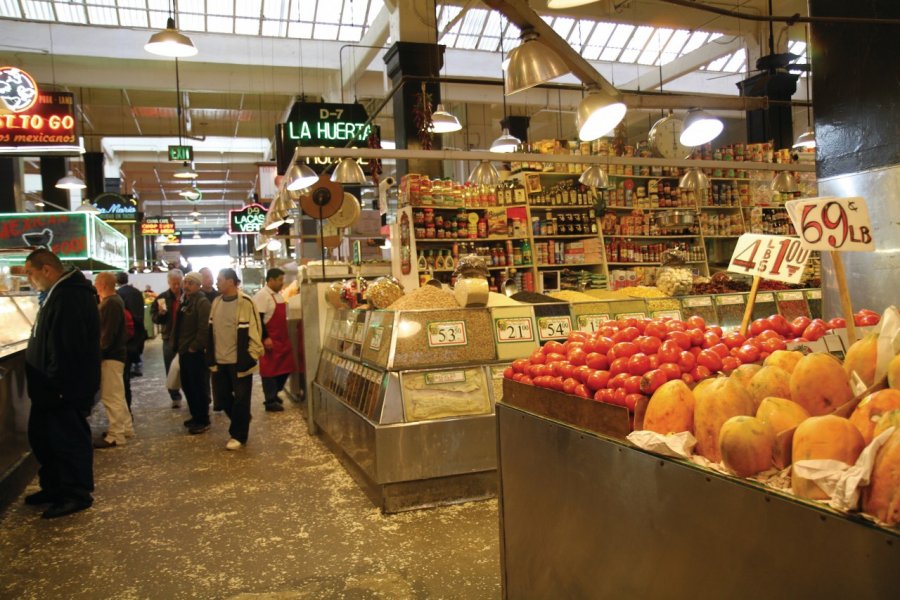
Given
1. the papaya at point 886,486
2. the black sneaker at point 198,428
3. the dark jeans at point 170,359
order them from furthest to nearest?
the dark jeans at point 170,359 → the black sneaker at point 198,428 → the papaya at point 886,486

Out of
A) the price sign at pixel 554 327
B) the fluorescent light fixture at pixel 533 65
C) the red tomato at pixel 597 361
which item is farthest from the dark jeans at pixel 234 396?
the red tomato at pixel 597 361

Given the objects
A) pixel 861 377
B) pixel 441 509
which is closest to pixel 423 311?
pixel 441 509

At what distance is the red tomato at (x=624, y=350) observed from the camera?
2672 mm

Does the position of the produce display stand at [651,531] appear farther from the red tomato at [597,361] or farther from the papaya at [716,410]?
the red tomato at [597,361]

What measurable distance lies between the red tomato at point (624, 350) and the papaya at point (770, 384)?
570 millimetres

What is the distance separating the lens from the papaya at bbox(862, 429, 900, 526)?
142 cm

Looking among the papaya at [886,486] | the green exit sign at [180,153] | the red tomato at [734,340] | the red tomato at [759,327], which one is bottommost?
the papaya at [886,486]

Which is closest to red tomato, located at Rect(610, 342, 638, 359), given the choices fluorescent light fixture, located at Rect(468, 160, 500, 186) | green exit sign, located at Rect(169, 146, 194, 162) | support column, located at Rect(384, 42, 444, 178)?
fluorescent light fixture, located at Rect(468, 160, 500, 186)

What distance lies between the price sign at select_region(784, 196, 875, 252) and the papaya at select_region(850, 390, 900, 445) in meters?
0.83

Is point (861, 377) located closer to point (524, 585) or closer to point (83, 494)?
point (524, 585)

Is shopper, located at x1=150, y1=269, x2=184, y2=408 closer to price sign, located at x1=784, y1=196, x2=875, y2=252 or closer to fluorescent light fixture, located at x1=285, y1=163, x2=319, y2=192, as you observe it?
fluorescent light fixture, located at x1=285, y1=163, x2=319, y2=192

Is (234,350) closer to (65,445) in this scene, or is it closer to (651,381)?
(65,445)

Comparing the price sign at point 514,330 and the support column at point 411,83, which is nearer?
the price sign at point 514,330

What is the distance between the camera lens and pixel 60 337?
470 centimetres
